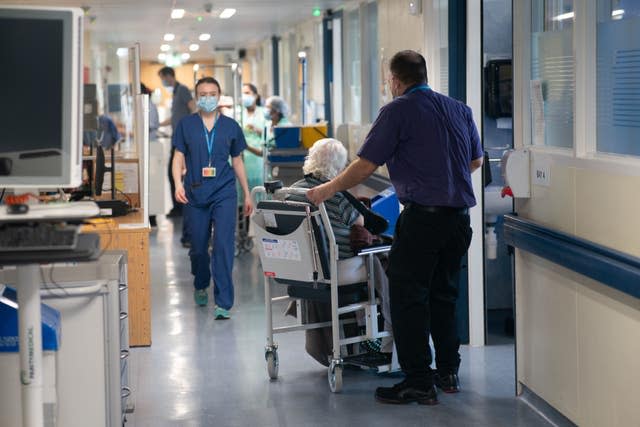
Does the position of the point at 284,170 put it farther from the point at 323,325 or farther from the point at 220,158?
the point at 323,325

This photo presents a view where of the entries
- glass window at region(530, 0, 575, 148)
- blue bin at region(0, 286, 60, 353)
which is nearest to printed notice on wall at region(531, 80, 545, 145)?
glass window at region(530, 0, 575, 148)

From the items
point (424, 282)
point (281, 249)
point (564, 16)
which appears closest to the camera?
point (564, 16)

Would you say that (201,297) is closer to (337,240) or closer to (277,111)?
(337,240)

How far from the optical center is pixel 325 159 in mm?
5336

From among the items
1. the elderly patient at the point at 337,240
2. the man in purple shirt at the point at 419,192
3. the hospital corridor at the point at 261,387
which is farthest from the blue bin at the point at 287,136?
the man in purple shirt at the point at 419,192

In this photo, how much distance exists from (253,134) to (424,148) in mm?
5772

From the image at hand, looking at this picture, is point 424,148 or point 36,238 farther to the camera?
point 424,148

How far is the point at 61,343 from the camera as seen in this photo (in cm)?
366

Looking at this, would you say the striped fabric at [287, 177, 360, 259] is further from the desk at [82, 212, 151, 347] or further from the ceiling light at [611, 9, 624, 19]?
the ceiling light at [611, 9, 624, 19]

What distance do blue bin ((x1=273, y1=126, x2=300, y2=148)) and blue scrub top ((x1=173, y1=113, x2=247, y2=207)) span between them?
85.3 inches

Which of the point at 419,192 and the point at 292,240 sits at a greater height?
the point at 419,192

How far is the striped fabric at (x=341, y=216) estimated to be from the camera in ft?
16.6

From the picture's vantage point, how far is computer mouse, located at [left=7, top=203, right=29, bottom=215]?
285 centimetres

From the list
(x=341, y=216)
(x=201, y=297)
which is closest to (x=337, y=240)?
(x=341, y=216)
